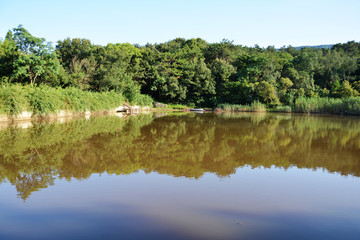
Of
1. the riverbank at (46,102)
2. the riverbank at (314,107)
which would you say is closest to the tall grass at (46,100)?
the riverbank at (46,102)

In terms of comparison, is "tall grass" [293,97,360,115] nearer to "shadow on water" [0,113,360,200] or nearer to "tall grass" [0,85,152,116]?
"shadow on water" [0,113,360,200]

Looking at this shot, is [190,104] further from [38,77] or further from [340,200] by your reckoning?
[340,200]

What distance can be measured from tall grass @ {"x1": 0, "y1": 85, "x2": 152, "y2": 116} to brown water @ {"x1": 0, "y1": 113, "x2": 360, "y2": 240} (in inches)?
269

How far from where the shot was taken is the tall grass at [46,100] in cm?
1367

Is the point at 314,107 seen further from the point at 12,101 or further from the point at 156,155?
the point at 12,101

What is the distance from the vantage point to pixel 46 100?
52.0 ft

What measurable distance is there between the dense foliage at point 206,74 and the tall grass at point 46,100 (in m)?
2.80

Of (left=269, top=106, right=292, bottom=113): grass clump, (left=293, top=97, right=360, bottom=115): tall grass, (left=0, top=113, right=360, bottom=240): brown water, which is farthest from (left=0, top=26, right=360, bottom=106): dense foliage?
(left=0, top=113, right=360, bottom=240): brown water

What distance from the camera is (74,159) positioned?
20.4 ft

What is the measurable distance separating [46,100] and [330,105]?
76.4 ft

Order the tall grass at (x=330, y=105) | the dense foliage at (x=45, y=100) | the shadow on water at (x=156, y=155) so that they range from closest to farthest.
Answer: the shadow on water at (x=156, y=155), the dense foliage at (x=45, y=100), the tall grass at (x=330, y=105)

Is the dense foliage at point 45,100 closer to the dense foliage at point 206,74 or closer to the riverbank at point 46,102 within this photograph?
the riverbank at point 46,102

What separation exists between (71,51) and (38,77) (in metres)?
8.35

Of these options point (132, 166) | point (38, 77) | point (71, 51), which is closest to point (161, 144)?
point (132, 166)
